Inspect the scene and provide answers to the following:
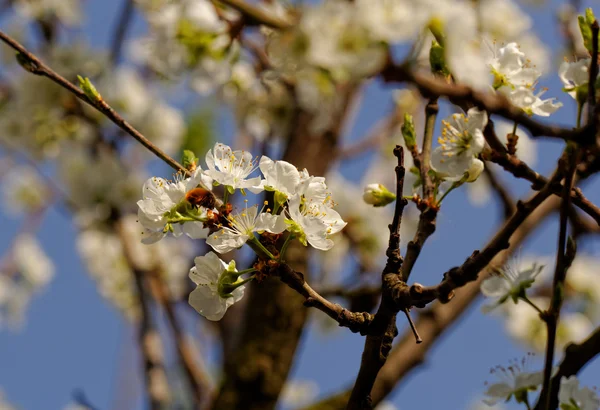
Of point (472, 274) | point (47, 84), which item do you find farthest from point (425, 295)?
point (47, 84)

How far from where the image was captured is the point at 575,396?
0.84 metres

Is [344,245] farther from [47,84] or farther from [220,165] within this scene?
[220,165]

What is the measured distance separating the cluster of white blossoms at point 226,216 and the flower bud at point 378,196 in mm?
159

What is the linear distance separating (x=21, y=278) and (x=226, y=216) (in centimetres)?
387

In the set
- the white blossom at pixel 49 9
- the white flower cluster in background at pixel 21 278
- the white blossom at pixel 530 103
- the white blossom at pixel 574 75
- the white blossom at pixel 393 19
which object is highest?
the white blossom at pixel 49 9

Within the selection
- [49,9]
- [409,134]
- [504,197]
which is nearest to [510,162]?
[409,134]

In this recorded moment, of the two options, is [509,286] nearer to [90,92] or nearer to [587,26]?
[587,26]

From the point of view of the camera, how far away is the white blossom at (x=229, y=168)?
0.80m

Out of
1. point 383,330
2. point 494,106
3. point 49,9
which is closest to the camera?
point 494,106

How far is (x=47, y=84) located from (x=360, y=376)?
1850 millimetres

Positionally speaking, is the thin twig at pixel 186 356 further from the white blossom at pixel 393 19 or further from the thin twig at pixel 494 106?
the thin twig at pixel 494 106

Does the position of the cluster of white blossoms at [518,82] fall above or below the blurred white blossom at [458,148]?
above

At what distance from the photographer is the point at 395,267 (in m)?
0.77

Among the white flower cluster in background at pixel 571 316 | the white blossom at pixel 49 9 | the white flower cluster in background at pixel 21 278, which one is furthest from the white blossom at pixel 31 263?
the white flower cluster in background at pixel 571 316
